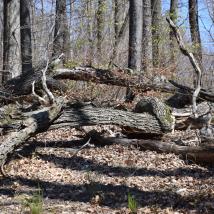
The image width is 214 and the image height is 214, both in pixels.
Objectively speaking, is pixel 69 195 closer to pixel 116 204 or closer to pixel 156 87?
pixel 116 204

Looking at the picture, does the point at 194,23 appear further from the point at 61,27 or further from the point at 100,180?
the point at 100,180

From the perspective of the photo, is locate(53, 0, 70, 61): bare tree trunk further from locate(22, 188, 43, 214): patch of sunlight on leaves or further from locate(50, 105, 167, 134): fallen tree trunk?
locate(22, 188, 43, 214): patch of sunlight on leaves

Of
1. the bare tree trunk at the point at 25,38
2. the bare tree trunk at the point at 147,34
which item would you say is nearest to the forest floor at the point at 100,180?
the bare tree trunk at the point at 147,34

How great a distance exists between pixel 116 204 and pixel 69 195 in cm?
80

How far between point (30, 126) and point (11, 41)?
6.82m

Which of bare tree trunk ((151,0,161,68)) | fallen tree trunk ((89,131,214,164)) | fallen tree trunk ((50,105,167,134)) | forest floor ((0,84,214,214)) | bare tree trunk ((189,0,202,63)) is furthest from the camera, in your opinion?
bare tree trunk ((189,0,202,63))

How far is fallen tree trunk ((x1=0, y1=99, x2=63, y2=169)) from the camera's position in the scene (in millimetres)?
6497

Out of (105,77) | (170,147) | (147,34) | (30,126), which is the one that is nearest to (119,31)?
(147,34)

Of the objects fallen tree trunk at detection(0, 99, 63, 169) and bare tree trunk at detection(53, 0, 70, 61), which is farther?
bare tree trunk at detection(53, 0, 70, 61)

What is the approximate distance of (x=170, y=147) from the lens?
752 centimetres

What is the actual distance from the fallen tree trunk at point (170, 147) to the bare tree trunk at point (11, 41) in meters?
5.57

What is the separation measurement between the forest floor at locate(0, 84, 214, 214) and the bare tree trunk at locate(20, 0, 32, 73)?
641cm

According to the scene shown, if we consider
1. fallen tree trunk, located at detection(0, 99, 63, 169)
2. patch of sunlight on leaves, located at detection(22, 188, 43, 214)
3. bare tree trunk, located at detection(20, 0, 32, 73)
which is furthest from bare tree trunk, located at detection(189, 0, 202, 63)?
patch of sunlight on leaves, located at detection(22, 188, 43, 214)

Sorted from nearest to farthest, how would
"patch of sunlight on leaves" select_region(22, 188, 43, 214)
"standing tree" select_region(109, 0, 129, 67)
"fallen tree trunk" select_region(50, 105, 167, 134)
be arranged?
"patch of sunlight on leaves" select_region(22, 188, 43, 214) → "fallen tree trunk" select_region(50, 105, 167, 134) → "standing tree" select_region(109, 0, 129, 67)
